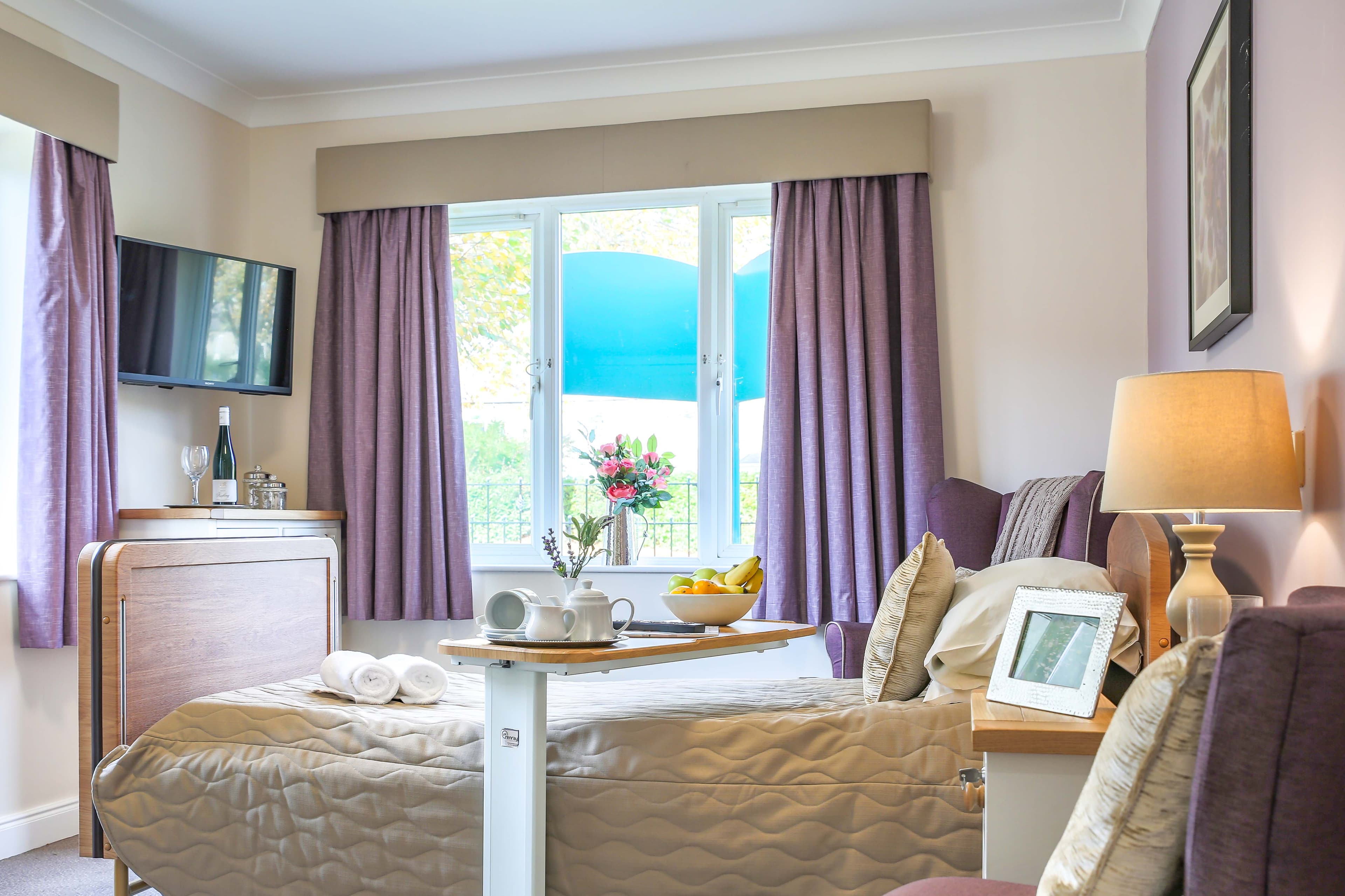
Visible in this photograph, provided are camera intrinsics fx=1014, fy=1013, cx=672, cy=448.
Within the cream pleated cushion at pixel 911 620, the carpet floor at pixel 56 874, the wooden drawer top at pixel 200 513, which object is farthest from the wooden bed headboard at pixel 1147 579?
the wooden drawer top at pixel 200 513

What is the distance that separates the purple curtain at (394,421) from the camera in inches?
157

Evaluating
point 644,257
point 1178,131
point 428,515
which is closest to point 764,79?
point 644,257

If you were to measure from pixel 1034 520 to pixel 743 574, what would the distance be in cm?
100

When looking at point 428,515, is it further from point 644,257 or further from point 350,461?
point 644,257

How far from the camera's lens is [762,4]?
3459 mm

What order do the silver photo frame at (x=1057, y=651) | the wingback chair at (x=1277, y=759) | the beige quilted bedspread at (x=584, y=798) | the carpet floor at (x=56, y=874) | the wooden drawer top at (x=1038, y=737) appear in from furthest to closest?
1. the carpet floor at (x=56, y=874)
2. the beige quilted bedspread at (x=584, y=798)
3. the silver photo frame at (x=1057, y=651)
4. the wooden drawer top at (x=1038, y=737)
5. the wingback chair at (x=1277, y=759)

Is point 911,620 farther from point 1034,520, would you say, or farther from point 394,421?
point 394,421

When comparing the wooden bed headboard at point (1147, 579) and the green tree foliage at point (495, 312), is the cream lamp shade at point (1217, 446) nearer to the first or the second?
the wooden bed headboard at point (1147, 579)

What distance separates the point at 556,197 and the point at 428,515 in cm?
139

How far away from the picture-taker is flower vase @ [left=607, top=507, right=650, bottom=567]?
131 inches

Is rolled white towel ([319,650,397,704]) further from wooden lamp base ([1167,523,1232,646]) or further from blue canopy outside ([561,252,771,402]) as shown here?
blue canopy outside ([561,252,771,402])

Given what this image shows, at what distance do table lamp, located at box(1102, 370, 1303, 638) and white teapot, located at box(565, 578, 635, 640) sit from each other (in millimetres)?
954

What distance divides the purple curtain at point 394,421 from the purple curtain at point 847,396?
4.14ft

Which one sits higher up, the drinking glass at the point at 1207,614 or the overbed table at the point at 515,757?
the drinking glass at the point at 1207,614
